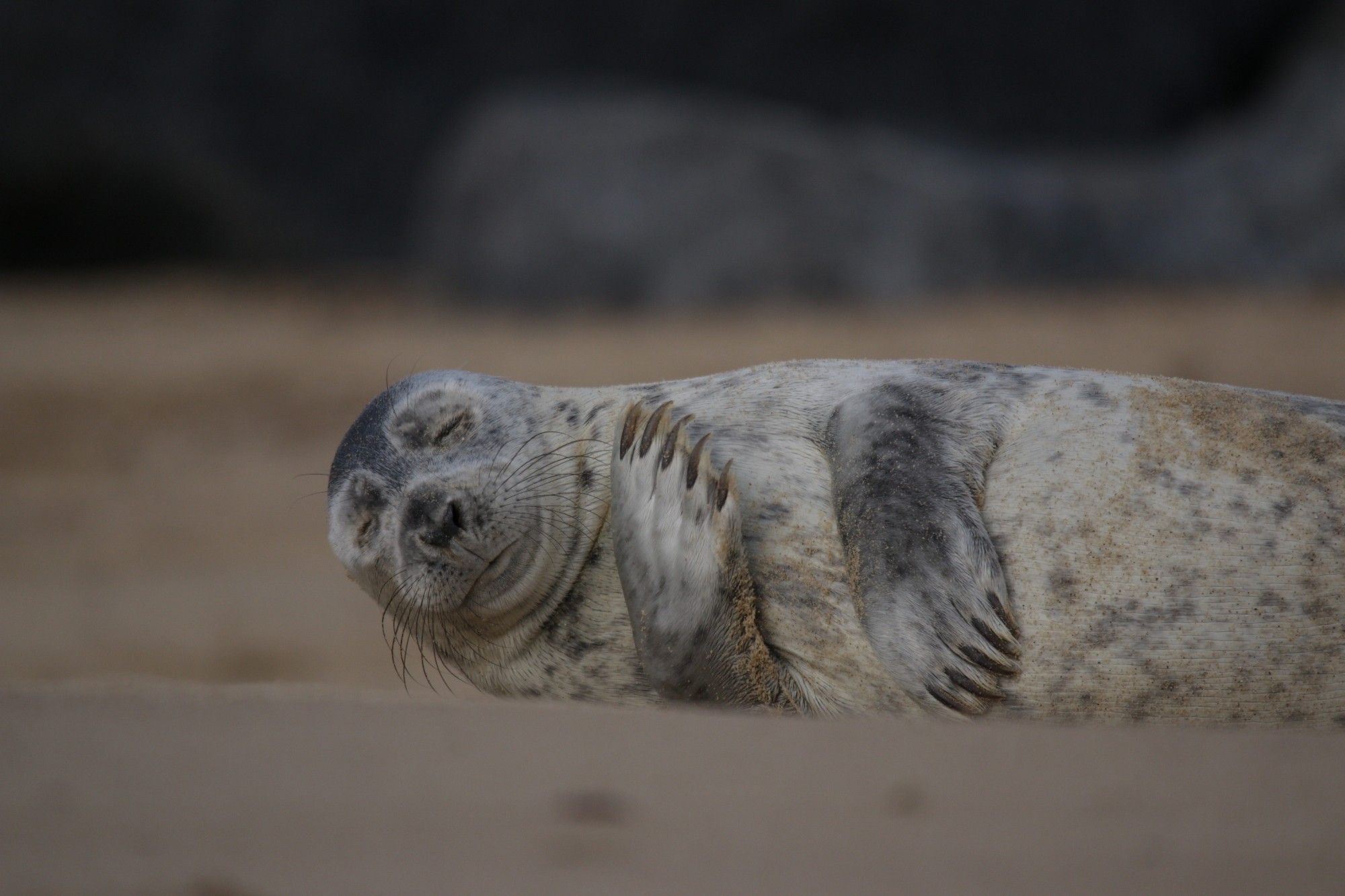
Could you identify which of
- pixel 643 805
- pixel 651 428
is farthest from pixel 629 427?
pixel 643 805

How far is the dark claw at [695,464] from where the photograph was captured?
8.78 ft

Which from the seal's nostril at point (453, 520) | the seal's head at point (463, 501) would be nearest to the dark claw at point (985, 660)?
the seal's head at point (463, 501)

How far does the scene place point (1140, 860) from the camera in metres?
1.47

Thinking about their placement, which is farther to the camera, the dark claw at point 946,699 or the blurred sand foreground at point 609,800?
the dark claw at point 946,699

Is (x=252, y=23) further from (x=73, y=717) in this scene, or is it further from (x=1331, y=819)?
(x=1331, y=819)

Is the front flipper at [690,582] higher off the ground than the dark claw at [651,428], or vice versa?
the dark claw at [651,428]

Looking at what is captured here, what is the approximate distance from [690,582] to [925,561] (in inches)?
18.2

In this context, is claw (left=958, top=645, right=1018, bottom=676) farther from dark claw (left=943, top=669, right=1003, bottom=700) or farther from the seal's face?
the seal's face

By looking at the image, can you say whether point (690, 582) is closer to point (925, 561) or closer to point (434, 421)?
point (925, 561)

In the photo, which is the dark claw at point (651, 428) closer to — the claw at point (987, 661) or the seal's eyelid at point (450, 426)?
the seal's eyelid at point (450, 426)

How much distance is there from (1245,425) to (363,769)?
1.97m

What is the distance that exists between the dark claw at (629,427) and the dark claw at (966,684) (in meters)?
0.84

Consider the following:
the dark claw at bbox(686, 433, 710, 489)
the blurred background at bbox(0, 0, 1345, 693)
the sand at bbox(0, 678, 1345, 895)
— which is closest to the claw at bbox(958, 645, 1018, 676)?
the sand at bbox(0, 678, 1345, 895)

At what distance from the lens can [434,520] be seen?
279 cm
